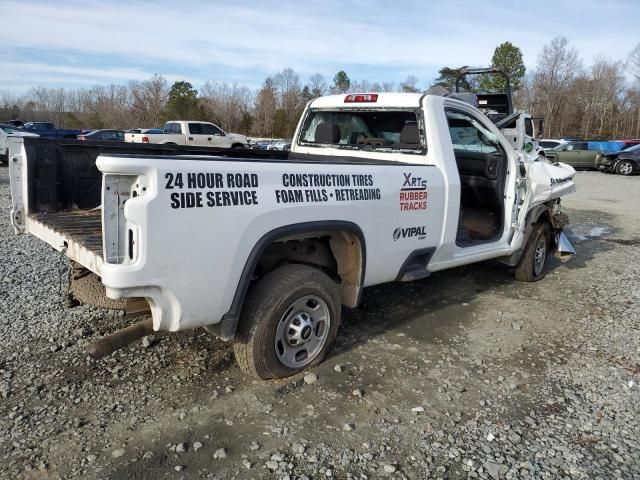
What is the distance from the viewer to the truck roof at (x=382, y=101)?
4562 millimetres

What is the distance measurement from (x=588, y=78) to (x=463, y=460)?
63236 millimetres

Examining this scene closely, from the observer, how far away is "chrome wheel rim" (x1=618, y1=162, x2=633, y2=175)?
76.8 feet

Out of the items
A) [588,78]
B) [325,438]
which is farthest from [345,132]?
[588,78]

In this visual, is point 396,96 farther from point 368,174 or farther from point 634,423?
point 634,423

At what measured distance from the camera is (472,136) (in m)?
5.62

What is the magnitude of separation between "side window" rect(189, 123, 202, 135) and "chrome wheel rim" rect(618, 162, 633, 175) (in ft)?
68.6

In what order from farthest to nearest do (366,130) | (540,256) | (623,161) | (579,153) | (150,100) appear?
(150,100) → (579,153) → (623,161) → (540,256) → (366,130)

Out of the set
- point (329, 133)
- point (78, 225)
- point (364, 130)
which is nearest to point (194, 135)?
point (329, 133)

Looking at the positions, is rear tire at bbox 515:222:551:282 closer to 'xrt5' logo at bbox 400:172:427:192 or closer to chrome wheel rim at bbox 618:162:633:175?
'xrt5' logo at bbox 400:172:427:192

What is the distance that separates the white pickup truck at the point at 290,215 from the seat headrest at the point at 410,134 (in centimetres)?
1

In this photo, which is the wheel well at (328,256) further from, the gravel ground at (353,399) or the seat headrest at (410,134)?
the seat headrest at (410,134)

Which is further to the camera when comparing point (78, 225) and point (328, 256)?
point (328, 256)

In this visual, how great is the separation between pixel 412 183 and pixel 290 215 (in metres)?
1.25

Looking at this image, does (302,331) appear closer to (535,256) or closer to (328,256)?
(328,256)
